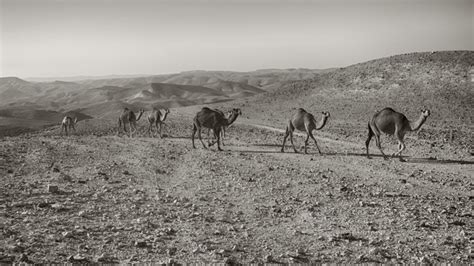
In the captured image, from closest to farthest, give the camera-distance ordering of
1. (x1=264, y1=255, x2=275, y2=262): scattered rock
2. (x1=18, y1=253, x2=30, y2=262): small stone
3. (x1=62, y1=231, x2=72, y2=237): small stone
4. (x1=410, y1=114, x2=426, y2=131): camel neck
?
1. (x1=18, y1=253, x2=30, y2=262): small stone
2. (x1=264, y1=255, x2=275, y2=262): scattered rock
3. (x1=62, y1=231, x2=72, y2=237): small stone
4. (x1=410, y1=114, x2=426, y2=131): camel neck

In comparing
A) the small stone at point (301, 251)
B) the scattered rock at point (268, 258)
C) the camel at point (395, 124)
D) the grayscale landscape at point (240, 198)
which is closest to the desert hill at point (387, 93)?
the grayscale landscape at point (240, 198)

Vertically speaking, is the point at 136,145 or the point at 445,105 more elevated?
the point at 445,105

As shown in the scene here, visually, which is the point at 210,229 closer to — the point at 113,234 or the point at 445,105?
the point at 113,234

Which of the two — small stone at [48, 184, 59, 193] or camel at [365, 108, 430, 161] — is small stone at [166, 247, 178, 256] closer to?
small stone at [48, 184, 59, 193]

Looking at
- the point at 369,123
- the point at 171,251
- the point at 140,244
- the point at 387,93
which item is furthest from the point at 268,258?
the point at 387,93

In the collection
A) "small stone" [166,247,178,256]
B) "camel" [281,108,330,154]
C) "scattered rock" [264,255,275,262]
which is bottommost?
"small stone" [166,247,178,256]

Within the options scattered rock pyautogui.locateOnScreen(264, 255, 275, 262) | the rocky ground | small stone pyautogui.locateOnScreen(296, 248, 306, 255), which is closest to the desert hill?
the rocky ground

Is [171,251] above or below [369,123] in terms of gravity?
below

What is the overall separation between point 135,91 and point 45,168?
116 metres

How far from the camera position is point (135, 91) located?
127 meters

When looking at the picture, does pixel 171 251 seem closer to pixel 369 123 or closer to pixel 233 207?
pixel 233 207

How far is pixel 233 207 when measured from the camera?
10.1 meters

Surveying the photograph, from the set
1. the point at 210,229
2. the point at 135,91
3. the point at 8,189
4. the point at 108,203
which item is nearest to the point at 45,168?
the point at 8,189

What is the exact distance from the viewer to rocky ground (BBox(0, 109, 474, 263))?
24.2 ft
